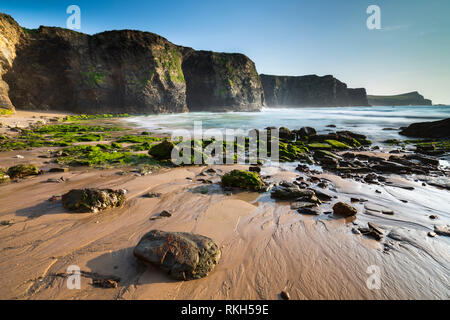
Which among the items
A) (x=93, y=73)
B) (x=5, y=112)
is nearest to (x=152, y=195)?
(x=5, y=112)

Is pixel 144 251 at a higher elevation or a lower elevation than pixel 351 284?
higher

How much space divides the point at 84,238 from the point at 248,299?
2.88m

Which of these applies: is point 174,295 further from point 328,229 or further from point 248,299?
point 328,229

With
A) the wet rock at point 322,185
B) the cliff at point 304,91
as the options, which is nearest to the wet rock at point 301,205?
the wet rock at point 322,185

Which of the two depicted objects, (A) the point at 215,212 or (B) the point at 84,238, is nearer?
(B) the point at 84,238

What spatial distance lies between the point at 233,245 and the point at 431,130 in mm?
24014

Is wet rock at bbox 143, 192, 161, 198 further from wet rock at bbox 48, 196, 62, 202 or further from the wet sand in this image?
wet rock at bbox 48, 196, 62, 202

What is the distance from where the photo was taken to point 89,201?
4203mm

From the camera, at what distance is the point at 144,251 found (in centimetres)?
270

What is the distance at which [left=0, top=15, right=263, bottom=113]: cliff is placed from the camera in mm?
33884

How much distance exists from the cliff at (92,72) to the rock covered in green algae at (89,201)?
3544 cm
